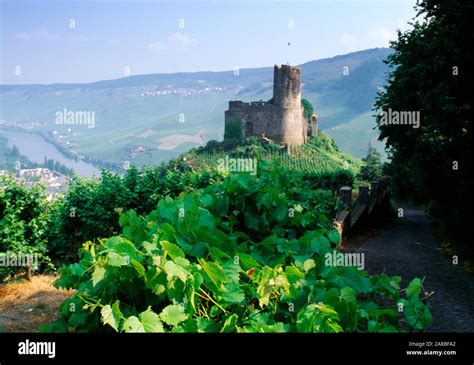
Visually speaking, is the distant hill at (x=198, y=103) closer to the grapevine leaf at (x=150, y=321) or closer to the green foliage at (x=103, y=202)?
the green foliage at (x=103, y=202)

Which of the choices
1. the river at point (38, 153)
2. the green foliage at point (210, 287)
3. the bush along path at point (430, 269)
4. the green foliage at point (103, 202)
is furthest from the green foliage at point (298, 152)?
the green foliage at point (210, 287)

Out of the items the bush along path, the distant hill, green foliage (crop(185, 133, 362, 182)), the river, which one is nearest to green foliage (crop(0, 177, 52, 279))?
the river

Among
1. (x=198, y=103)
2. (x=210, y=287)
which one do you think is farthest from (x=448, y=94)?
(x=198, y=103)

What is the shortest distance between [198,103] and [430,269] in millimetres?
48575

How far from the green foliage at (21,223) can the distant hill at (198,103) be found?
25251 mm

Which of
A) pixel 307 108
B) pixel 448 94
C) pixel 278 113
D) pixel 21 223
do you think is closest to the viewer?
pixel 448 94

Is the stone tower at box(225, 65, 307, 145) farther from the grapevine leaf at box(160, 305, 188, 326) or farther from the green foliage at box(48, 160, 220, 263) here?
the grapevine leaf at box(160, 305, 188, 326)

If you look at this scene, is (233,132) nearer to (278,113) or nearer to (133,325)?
(278,113)

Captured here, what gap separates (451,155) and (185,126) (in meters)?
52.1

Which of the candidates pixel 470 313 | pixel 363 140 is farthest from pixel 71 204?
pixel 363 140

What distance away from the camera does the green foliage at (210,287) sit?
177 cm

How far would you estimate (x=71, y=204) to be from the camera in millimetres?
16125

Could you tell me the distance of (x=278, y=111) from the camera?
80.3 meters
